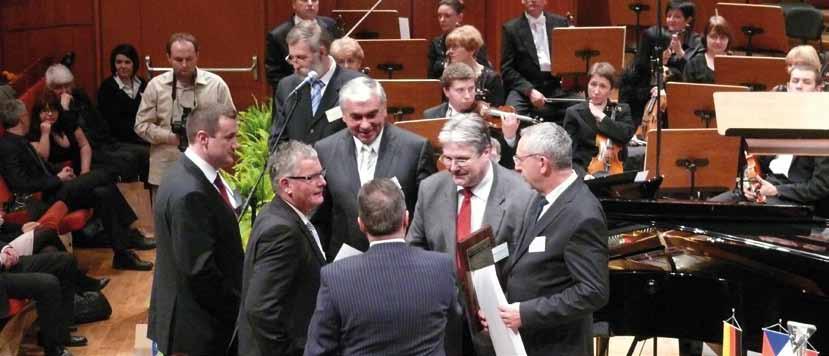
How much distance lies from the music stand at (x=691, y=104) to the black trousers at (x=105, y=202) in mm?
3817

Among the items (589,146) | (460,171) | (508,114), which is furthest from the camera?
(589,146)

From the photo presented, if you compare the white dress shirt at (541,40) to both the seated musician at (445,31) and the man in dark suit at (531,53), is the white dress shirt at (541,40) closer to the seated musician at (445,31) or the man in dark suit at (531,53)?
the man in dark suit at (531,53)

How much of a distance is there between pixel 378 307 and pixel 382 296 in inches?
1.4

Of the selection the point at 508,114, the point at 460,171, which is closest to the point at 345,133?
the point at 460,171

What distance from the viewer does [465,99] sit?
22.5ft

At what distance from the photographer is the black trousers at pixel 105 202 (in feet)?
27.9

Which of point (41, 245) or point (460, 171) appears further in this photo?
point (41, 245)

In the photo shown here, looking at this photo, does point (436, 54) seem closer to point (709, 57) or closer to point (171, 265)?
point (709, 57)


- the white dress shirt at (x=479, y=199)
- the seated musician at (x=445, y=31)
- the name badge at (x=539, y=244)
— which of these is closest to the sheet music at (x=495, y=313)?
the name badge at (x=539, y=244)

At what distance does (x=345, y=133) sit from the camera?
17.6 feet

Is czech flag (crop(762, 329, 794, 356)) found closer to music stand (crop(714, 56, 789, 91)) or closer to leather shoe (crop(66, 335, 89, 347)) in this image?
leather shoe (crop(66, 335, 89, 347))

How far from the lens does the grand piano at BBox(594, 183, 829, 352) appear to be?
203 inches

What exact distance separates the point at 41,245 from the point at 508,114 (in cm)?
285

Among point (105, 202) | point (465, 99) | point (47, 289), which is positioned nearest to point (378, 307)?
point (465, 99)
